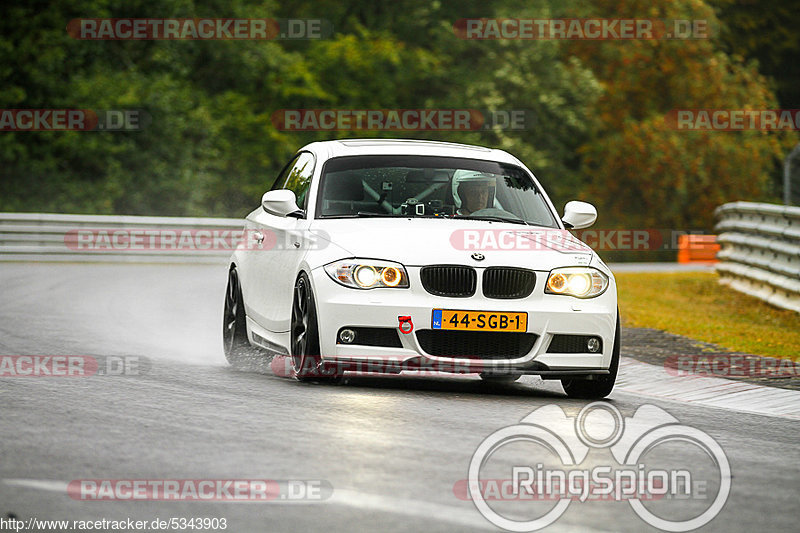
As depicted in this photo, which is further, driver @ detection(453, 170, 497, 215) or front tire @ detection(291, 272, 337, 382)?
driver @ detection(453, 170, 497, 215)

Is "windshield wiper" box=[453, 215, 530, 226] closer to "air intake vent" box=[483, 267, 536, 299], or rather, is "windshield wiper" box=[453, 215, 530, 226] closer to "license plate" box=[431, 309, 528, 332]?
"air intake vent" box=[483, 267, 536, 299]

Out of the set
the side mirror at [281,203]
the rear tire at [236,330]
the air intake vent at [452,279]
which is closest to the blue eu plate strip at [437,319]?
the air intake vent at [452,279]

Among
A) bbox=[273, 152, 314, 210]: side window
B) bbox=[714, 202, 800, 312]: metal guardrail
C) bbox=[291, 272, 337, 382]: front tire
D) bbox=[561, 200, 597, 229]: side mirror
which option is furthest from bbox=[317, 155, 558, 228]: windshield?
bbox=[714, 202, 800, 312]: metal guardrail

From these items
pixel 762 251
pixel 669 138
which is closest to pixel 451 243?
pixel 762 251

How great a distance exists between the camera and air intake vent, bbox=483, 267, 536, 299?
9633 millimetres

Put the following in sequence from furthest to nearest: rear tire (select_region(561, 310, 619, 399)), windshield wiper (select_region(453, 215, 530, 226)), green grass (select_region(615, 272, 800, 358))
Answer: green grass (select_region(615, 272, 800, 358)) < windshield wiper (select_region(453, 215, 530, 226)) < rear tire (select_region(561, 310, 619, 399))

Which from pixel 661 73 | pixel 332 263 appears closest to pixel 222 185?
pixel 661 73

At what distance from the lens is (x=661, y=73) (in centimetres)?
5416

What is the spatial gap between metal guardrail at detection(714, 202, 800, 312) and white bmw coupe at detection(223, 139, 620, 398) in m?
8.23

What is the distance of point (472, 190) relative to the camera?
1110 centimetres

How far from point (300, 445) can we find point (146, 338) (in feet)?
21.6

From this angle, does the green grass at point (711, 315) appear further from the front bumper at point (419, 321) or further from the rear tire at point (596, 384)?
the front bumper at point (419, 321)

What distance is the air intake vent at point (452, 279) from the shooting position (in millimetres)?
9602

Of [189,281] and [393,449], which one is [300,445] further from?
[189,281]
